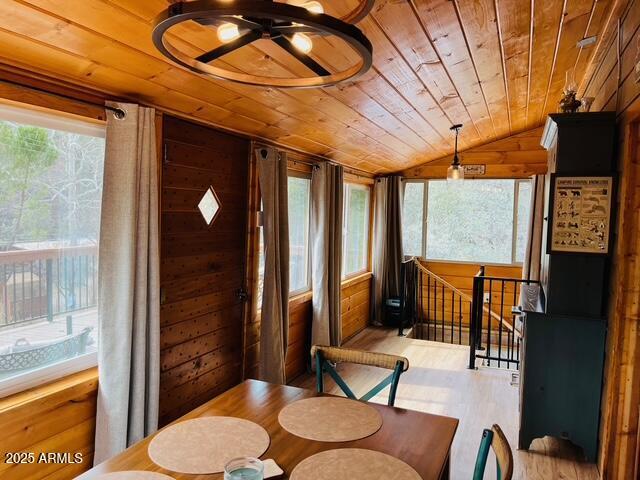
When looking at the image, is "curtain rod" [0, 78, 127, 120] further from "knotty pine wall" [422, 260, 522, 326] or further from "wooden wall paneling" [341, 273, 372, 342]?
"knotty pine wall" [422, 260, 522, 326]

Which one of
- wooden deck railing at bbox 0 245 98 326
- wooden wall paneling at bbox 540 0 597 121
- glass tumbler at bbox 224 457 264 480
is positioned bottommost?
glass tumbler at bbox 224 457 264 480

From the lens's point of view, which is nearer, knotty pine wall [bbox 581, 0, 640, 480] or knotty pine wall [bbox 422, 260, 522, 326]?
knotty pine wall [bbox 581, 0, 640, 480]

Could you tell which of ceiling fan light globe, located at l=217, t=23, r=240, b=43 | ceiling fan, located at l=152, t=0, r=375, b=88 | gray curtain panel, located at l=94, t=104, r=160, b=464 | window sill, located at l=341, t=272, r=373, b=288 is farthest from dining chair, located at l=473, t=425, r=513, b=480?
window sill, located at l=341, t=272, r=373, b=288

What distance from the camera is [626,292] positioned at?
2.46 m

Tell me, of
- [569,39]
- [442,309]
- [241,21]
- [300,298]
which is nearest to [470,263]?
[442,309]

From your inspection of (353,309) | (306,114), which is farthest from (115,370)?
(353,309)

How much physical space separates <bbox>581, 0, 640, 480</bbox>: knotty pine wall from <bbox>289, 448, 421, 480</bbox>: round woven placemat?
1.64m

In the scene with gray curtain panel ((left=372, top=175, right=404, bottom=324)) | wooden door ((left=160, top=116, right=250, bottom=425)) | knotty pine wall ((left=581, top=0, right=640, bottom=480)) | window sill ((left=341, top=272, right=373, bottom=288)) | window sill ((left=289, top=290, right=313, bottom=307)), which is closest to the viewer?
knotty pine wall ((left=581, top=0, right=640, bottom=480))

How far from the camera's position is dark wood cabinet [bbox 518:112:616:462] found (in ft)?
9.09

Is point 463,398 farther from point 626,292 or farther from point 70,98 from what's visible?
point 70,98

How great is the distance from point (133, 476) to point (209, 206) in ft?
6.71

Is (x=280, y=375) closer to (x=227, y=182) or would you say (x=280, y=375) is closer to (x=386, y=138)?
(x=227, y=182)

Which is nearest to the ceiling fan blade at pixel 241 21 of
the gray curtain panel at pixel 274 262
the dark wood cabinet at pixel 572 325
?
the dark wood cabinet at pixel 572 325

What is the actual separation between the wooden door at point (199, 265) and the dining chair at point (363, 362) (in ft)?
3.47
